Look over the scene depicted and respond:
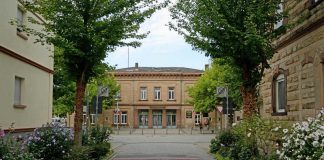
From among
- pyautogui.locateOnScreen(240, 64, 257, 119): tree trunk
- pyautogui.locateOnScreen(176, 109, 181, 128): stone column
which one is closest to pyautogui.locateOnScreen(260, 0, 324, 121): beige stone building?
pyautogui.locateOnScreen(240, 64, 257, 119): tree trunk

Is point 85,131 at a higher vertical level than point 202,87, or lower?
lower

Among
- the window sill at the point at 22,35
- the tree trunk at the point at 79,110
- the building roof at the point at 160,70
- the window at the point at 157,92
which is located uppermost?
the building roof at the point at 160,70

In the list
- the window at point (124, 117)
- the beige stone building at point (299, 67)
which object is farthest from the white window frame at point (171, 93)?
the beige stone building at point (299, 67)

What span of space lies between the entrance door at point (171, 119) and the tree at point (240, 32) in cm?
6169

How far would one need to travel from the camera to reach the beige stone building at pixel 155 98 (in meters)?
77.1

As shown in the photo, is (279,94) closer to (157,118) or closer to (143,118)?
(143,118)

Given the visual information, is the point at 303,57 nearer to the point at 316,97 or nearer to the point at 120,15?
the point at 316,97

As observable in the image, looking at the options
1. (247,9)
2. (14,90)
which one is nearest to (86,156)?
(14,90)

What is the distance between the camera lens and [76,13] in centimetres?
1534

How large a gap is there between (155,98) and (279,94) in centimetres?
6157

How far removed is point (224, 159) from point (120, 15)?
6.71 metres

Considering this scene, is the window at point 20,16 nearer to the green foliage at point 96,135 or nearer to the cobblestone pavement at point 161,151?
the green foliage at point 96,135

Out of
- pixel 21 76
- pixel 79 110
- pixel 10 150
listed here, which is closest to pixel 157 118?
pixel 21 76

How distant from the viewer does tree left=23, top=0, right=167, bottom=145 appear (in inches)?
600
